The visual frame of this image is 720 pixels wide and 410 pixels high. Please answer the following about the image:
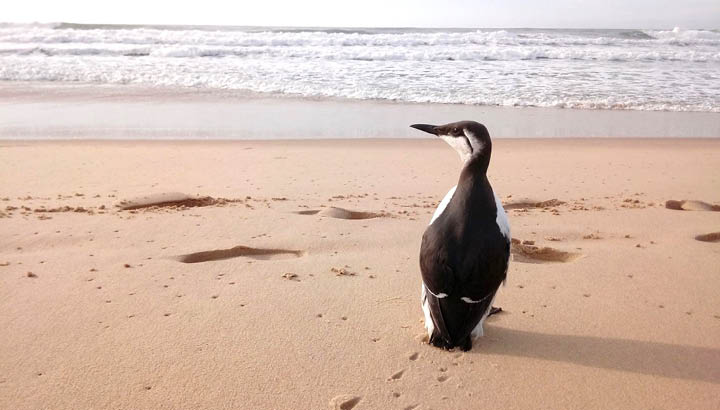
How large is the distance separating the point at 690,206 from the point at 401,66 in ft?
49.8

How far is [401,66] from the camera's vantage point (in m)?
20.3

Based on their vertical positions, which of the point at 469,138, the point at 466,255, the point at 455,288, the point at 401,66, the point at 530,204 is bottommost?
the point at 530,204

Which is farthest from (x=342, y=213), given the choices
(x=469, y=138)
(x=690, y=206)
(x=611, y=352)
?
(x=690, y=206)

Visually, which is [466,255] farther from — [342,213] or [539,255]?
[342,213]

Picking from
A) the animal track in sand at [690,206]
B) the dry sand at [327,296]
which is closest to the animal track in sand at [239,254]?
the dry sand at [327,296]

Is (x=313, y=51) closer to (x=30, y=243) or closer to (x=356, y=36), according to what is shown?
(x=356, y=36)

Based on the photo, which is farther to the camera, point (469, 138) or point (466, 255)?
point (469, 138)

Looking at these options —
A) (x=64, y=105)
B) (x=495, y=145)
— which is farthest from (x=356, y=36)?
(x=495, y=145)

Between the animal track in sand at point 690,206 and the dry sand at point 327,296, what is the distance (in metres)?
0.03

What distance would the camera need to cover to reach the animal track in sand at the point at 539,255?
4.63 m

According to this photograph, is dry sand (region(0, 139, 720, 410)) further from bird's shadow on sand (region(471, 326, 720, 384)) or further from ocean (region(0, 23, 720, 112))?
ocean (region(0, 23, 720, 112))

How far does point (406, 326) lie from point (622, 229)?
271 cm

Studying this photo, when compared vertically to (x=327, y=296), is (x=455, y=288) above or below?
above

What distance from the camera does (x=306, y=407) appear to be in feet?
9.12
